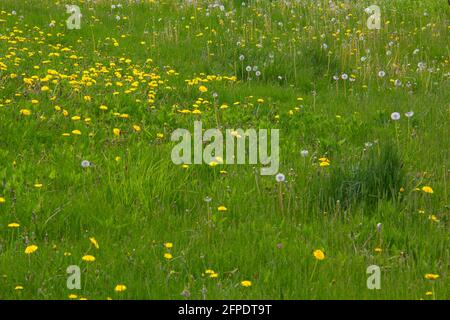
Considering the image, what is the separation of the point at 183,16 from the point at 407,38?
3594mm

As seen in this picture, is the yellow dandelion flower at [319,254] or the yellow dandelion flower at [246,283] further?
the yellow dandelion flower at [319,254]

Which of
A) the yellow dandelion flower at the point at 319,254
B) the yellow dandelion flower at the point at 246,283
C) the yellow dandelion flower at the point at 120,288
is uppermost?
the yellow dandelion flower at the point at 120,288

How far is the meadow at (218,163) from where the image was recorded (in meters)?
4.02

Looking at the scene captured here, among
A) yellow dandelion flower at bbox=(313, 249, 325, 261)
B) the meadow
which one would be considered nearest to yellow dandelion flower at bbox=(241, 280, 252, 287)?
the meadow

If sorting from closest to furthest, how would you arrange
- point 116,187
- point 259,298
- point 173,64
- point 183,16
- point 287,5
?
point 259,298, point 116,187, point 173,64, point 183,16, point 287,5

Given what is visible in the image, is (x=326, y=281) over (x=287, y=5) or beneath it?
beneath

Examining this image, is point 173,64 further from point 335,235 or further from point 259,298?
point 259,298

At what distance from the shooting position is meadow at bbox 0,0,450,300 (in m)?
4.02

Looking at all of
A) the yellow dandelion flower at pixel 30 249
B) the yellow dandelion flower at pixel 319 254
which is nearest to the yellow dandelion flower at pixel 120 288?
the yellow dandelion flower at pixel 30 249

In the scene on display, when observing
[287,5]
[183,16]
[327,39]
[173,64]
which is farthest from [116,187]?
[287,5]

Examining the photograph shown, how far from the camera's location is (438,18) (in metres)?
11.2

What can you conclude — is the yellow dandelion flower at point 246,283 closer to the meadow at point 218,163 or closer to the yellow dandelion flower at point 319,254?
the meadow at point 218,163

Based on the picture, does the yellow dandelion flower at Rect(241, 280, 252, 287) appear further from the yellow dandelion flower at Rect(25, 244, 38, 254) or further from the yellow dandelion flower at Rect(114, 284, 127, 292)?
the yellow dandelion flower at Rect(25, 244, 38, 254)

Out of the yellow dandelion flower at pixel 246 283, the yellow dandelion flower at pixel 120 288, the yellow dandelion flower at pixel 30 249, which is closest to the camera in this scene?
the yellow dandelion flower at pixel 120 288
